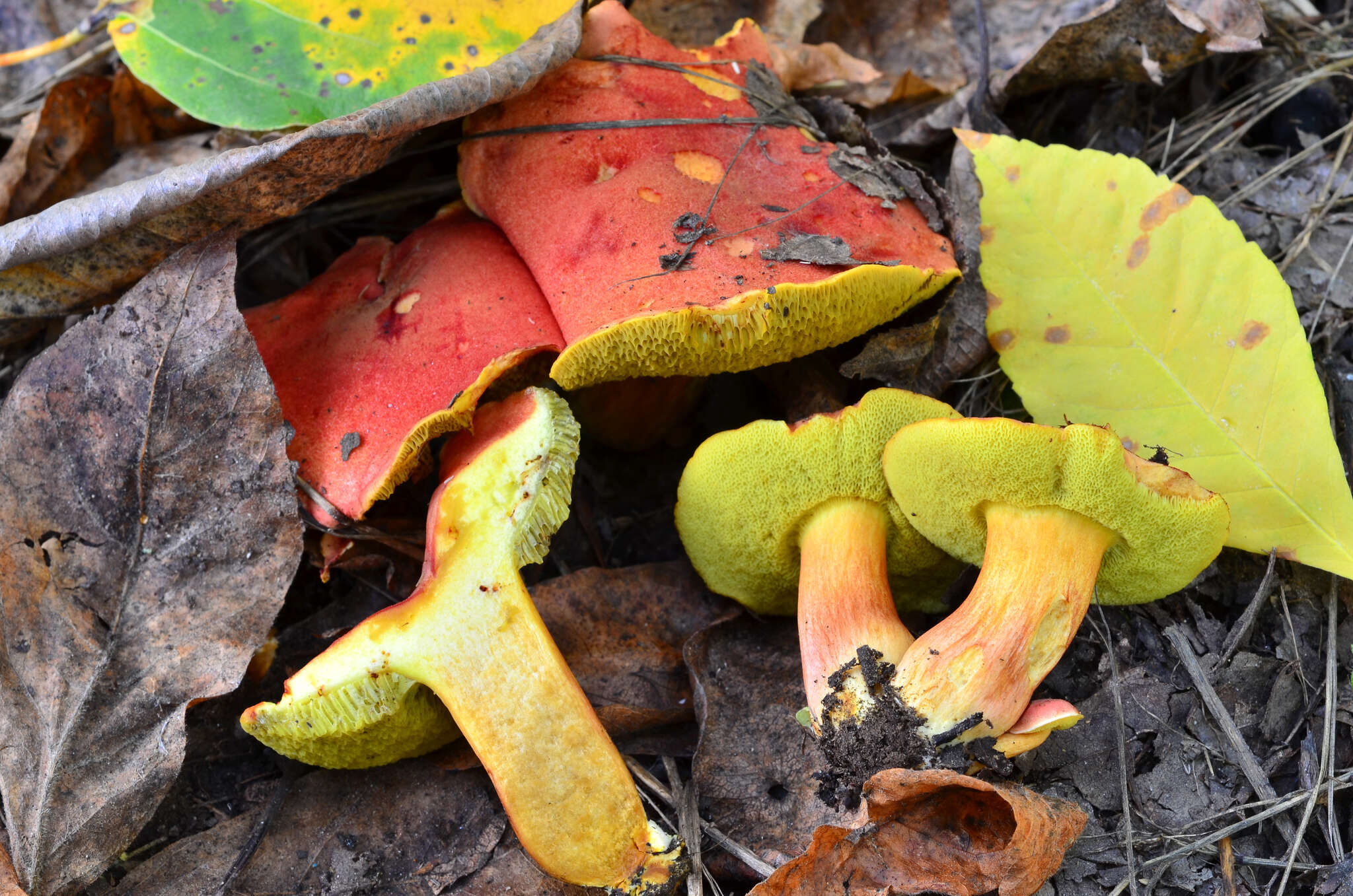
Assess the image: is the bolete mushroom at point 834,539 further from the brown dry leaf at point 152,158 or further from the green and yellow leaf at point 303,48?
the brown dry leaf at point 152,158

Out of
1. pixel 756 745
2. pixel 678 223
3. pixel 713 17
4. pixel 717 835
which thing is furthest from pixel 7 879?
pixel 713 17

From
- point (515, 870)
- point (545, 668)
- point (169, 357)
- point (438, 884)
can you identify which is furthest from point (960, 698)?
point (169, 357)

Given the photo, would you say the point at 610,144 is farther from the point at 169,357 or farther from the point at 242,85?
the point at 169,357

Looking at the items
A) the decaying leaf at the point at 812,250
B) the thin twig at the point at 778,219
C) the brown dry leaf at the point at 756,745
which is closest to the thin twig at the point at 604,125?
the thin twig at the point at 778,219

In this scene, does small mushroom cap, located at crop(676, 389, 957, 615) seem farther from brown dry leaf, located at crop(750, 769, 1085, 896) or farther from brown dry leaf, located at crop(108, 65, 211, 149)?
brown dry leaf, located at crop(108, 65, 211, 149)

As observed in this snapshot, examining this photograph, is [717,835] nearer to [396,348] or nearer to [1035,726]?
[1035,726]

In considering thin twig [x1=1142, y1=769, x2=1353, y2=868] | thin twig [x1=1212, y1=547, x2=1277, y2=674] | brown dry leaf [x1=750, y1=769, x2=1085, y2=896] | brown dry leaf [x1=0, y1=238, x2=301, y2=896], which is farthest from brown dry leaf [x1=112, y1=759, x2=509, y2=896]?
thin twig [x1=1212, y1=547, x2=1277, y2=674]
